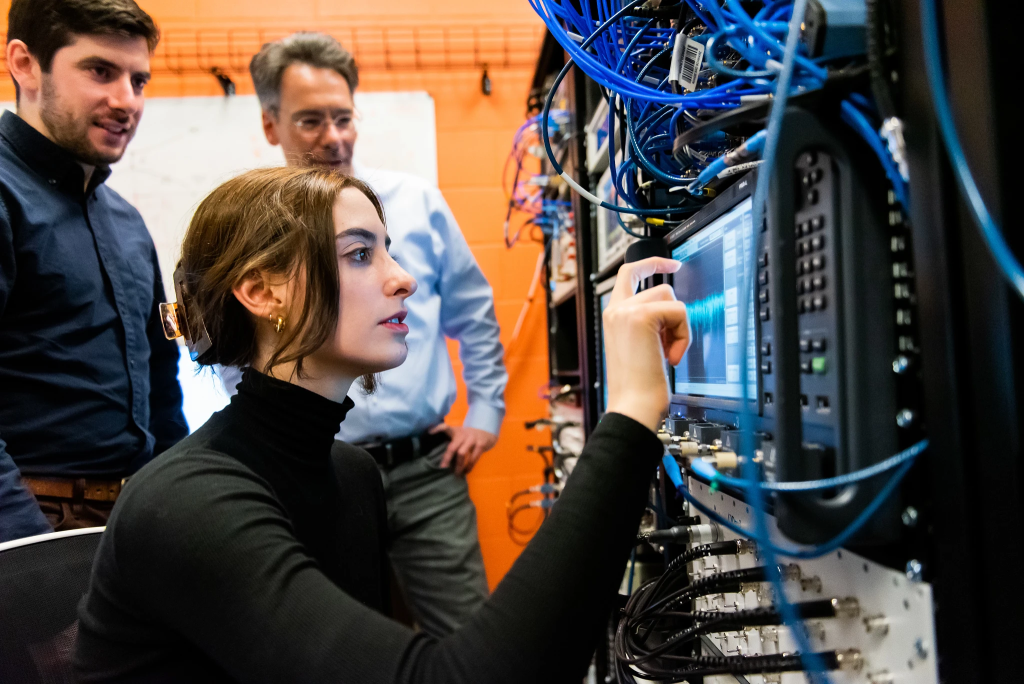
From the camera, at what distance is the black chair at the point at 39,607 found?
30.8 inches

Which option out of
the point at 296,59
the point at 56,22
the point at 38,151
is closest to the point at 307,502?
the point at 38,151

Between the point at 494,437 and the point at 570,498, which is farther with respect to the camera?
the point at 494,437

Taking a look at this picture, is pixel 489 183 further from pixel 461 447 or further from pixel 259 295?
pixel 259 295

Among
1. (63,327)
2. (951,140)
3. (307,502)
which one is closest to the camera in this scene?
(951,140)

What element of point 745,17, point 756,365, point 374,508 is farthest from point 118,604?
point 745,17

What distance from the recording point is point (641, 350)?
58cm

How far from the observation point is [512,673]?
51 cm

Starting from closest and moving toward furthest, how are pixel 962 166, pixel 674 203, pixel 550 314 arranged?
pixel 962 166 < pixel 674 203 < pixel 550 314

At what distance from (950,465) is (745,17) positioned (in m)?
0.34

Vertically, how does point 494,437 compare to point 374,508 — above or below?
below

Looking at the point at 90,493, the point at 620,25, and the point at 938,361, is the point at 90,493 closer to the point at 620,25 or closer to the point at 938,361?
the point at 620,25


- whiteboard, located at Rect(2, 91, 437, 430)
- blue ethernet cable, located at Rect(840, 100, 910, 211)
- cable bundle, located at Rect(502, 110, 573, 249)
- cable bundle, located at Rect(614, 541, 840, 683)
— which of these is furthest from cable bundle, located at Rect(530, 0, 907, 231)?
whiteboard, located at Rect(2, 91, 437, 430)

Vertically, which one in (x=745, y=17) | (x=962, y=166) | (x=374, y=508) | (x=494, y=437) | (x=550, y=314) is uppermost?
(x=745, y=17)

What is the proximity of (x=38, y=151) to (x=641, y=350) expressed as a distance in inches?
55.2
